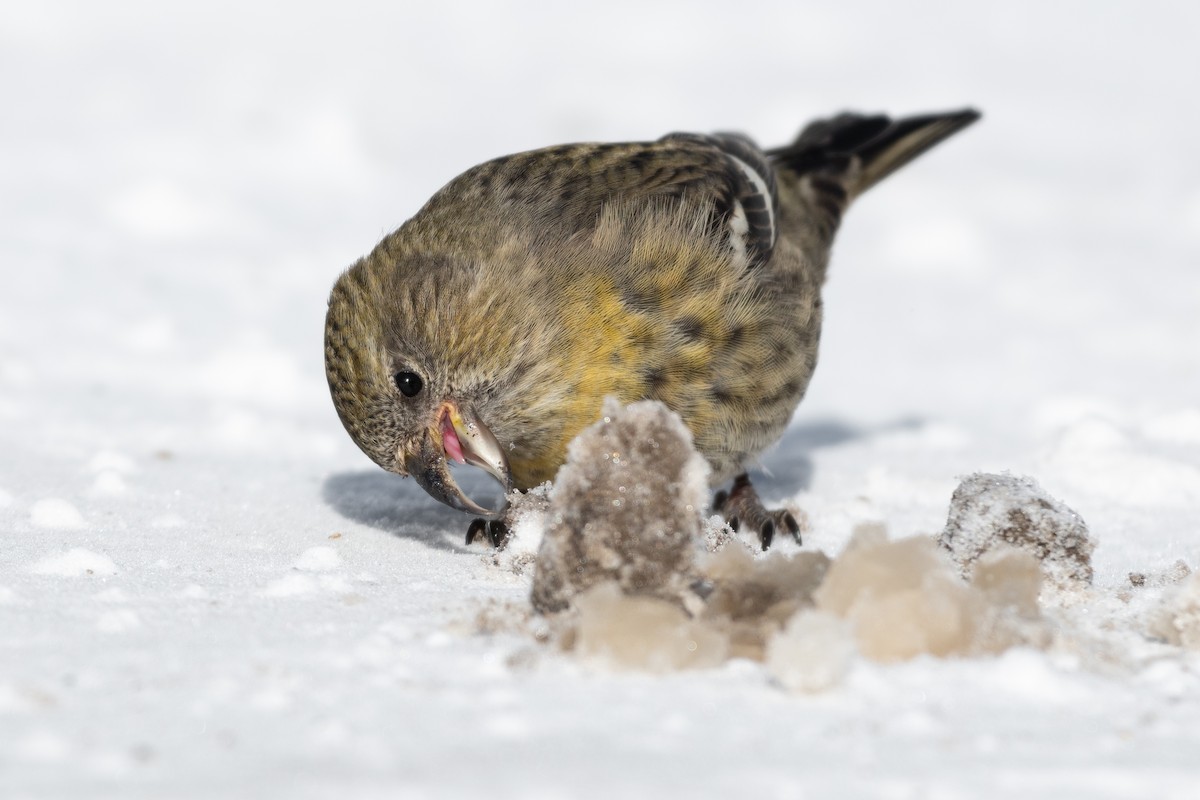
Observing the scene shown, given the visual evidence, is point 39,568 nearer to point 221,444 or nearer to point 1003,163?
point 221,444

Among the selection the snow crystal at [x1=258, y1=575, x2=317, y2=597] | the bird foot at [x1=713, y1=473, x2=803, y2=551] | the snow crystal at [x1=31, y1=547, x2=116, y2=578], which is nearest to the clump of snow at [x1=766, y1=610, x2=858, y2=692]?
the snow crystal at [x1=258, y1=575, x2=317, y2=597]

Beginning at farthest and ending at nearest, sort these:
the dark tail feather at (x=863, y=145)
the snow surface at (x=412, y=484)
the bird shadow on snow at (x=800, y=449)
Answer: the dark tail feather at (x=863, y=145) < the bird shadow on snow at (x=800, y=449) < the snow surface at (x=412, y=484)

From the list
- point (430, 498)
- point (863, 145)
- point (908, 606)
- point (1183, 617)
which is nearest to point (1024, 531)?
point (1183, 617)

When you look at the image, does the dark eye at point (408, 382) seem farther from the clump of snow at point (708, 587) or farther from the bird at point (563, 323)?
the clump of snow at point (708, 587)

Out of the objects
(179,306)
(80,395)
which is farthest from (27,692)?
(179,306)

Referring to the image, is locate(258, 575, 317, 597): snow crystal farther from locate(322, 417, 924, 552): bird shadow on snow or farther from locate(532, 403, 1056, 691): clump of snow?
locate(322, 417, 924, 552): bird shadow on snow

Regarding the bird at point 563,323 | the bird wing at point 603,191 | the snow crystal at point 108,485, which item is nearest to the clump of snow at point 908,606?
the bird at point 563,323

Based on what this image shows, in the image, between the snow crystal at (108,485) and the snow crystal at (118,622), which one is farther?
the snow crystal at (108,485)

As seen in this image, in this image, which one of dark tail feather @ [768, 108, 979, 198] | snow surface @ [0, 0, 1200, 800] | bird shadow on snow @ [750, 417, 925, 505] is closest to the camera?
snow surface @ [0, 0, 1200, 800]
